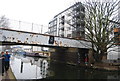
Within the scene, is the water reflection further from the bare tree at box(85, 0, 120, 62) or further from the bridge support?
the bare tree at box(85, 0, 120, 62)

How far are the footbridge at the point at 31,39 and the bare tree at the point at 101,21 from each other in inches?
120

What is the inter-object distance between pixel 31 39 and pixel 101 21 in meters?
11.6

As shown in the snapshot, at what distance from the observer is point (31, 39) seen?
1870 centimetres

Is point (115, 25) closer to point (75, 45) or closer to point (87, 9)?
point (87, 9)

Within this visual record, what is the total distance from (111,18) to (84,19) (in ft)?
17.6

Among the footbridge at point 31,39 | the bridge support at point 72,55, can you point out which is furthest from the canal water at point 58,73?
the bridge support at point 72,55

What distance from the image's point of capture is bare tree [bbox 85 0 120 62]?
852 inches

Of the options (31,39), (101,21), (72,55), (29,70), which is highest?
(101,21)

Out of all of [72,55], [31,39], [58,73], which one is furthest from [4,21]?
[72,55]

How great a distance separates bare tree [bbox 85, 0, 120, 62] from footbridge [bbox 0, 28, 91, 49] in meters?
3.05

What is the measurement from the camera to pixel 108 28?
22094mm

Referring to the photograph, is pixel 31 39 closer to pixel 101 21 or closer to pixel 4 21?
pixel 4 21

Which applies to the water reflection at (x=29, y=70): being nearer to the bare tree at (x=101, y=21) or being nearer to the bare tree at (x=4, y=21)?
the bare tree at (x=4, y=21)

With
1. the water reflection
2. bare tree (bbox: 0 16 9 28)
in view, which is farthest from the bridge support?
bare tree (bbox: 0 16 9 28)
